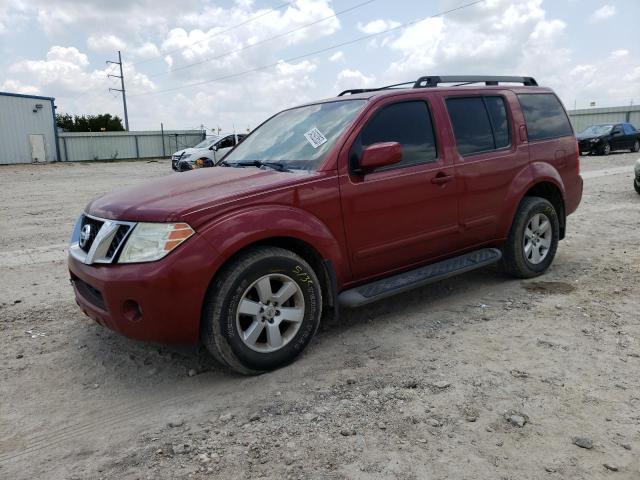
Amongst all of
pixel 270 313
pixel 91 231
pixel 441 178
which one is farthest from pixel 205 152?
pixel 270 313

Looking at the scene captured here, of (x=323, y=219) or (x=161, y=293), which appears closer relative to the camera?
(x=161, y=293)

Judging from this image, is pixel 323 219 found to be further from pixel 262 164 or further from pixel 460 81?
pixel 460 81

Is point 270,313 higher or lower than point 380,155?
lower

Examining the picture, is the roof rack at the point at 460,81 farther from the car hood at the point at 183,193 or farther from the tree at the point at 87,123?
the tree at the point at 87,123

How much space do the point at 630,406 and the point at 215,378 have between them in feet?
8.06

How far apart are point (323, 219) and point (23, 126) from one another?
3569 centimetres

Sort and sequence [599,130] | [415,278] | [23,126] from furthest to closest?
1. [23,126]
2. [599,130]
3. [415,278]

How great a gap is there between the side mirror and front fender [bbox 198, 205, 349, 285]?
539 millimetres

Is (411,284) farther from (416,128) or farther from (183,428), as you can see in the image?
(183,428)

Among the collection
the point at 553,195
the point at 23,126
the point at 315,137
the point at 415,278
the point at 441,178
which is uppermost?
the point at 23,126

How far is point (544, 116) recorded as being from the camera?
5.41 meters

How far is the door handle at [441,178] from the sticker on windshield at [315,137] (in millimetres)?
976

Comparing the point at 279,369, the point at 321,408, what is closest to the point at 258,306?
the point at 279,369

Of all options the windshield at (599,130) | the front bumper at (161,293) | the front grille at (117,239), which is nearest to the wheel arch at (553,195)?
the front bumper at (161,293)
